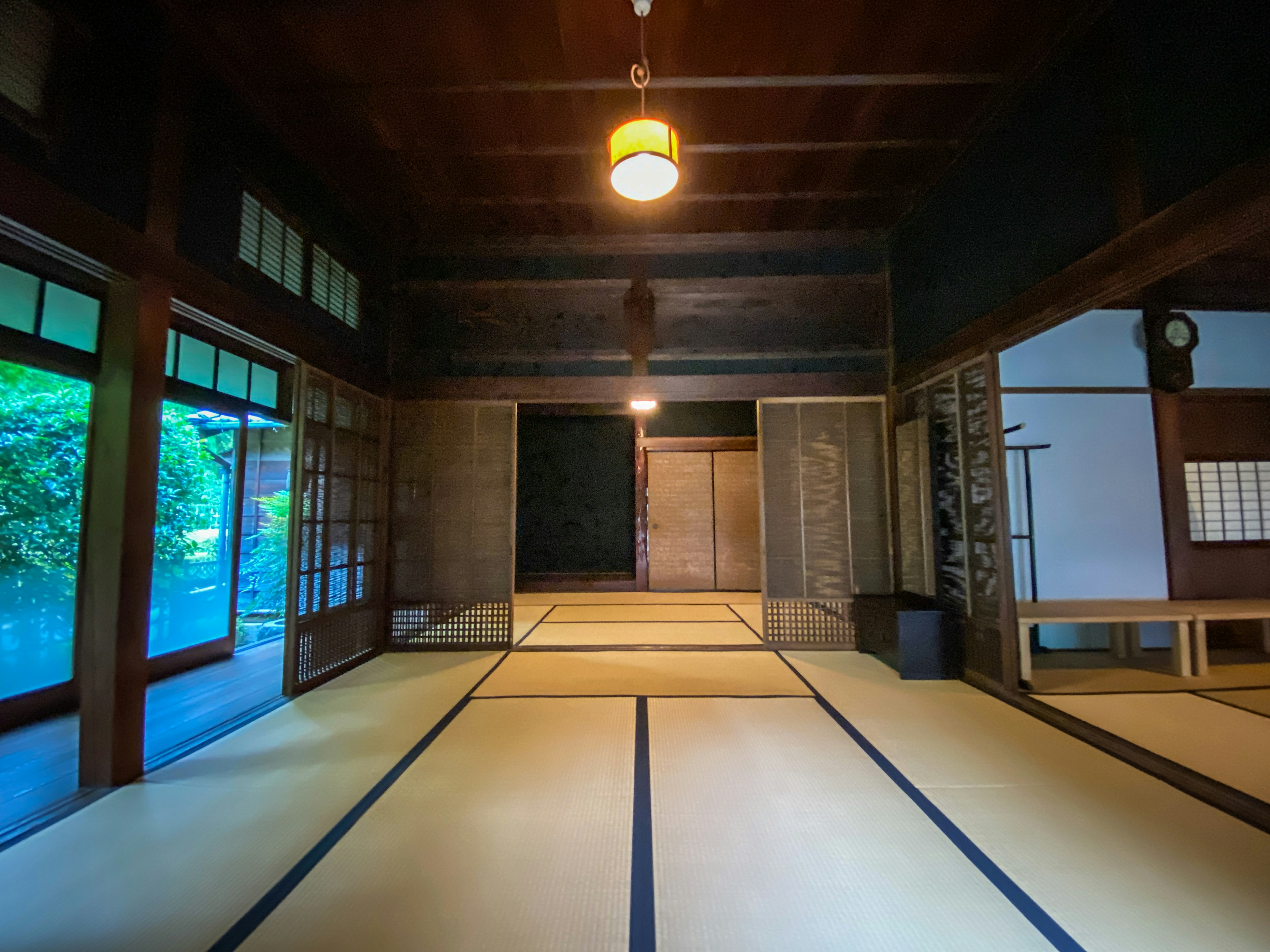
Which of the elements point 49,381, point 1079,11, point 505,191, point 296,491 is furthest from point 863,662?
point 49,381

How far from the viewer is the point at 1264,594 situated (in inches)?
156

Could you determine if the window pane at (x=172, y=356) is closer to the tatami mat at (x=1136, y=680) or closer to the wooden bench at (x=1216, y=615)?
the tatami mat at (x=1136, y=680)

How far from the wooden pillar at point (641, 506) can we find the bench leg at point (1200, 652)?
5377 millimetres

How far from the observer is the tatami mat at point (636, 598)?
639cm

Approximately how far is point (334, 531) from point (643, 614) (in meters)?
3.25

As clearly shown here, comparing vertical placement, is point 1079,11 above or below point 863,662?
above

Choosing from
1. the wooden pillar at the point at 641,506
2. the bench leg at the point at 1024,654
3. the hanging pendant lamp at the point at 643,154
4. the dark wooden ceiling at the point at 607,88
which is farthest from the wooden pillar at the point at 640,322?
the wooden pillar at the point at 641,506

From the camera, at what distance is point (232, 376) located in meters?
3.38

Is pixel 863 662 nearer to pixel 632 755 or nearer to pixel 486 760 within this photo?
pixel 632 755

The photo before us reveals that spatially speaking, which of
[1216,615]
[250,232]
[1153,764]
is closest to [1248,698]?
[1216,615]

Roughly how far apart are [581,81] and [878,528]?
359 cm

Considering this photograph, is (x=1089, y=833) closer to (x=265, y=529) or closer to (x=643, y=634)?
(x=643, y=634)

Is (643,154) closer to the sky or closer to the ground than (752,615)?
closer to the sky

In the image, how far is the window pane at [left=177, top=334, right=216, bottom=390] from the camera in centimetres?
305
